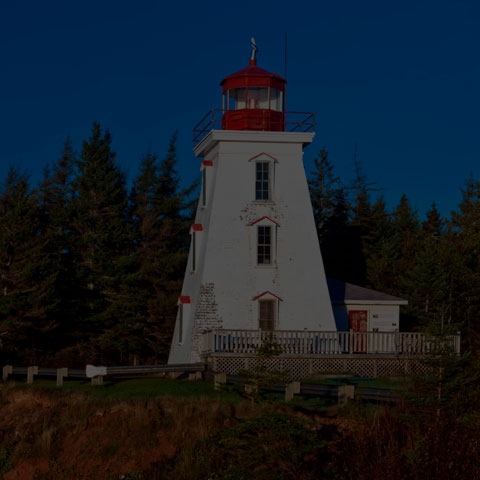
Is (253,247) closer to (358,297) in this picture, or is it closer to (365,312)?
(358,297)

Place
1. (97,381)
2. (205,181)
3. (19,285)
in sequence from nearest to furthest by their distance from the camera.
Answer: (97,381), (205,181), (19,285)

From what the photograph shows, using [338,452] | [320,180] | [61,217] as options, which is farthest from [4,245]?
[320,180]

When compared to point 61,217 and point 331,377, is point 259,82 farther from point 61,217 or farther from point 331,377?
point 61,217

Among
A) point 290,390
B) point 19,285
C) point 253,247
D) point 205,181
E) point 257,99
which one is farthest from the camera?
point 19,285

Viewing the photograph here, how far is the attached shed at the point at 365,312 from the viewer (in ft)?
105

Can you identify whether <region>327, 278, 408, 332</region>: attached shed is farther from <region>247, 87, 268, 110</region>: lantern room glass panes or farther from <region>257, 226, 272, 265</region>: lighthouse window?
<region>247, 87, 268, 110</region>: lantern room glass panes

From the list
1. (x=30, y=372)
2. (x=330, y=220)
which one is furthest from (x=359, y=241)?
(x=30, y=372)

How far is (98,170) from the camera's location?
45.1 m

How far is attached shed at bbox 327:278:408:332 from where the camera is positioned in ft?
105

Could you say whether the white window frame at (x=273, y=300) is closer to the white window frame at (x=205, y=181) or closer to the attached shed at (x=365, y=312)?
the attached shed at (x=365, y=312)

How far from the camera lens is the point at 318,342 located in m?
28.2

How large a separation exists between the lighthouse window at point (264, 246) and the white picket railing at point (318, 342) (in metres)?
2.97

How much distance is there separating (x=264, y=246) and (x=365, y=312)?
5.65 m

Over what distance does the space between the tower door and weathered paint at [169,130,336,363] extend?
19cm
